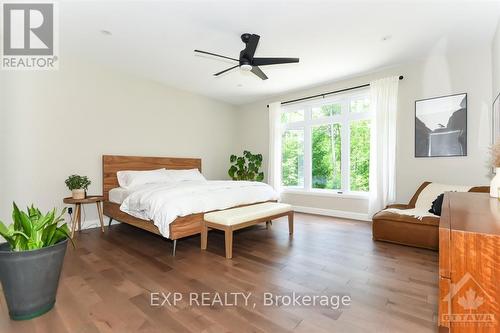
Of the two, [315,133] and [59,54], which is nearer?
[59,54]

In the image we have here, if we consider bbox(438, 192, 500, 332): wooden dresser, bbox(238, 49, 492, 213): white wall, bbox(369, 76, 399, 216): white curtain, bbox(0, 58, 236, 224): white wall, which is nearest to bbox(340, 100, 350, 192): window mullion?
bbox(238, 49, 492, 213): white wall

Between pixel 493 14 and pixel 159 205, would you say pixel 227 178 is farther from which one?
pixel 493 14

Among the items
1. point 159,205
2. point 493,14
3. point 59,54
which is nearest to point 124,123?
point 59,54

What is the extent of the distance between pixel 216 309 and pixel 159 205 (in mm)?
1384

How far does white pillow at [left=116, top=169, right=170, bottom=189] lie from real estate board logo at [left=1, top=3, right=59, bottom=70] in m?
1.84

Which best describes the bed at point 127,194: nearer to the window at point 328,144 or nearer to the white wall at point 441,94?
the window at point 328,144

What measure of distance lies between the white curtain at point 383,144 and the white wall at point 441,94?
15cm

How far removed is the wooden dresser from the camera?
745mm

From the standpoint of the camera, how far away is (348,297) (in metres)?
1.79

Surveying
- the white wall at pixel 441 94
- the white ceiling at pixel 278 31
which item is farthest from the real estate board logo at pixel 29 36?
the white wall at pixel 441 94

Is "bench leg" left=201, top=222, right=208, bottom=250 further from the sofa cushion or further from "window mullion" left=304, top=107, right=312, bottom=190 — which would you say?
"window mullion" left=304, top=107, right=312, bottom=190

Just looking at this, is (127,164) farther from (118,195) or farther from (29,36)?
(29,36)

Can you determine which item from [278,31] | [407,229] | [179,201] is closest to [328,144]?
[407,229]

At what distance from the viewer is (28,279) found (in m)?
1.50
